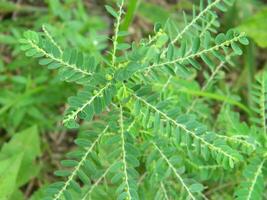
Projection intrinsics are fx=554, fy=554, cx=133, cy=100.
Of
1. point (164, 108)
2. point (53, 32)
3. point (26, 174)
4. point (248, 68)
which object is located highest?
point (248, 68)

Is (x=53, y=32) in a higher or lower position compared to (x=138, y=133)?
higher

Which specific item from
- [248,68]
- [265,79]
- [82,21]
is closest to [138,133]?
[265,79]

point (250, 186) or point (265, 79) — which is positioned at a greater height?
point (265, 79)

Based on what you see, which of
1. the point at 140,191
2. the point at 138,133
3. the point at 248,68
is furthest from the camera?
the point at 248,68

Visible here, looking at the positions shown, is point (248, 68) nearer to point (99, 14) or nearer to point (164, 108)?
point (99, 14)

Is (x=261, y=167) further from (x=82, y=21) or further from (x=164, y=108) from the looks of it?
(x=82, y=21)

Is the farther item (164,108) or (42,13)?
(42,13)

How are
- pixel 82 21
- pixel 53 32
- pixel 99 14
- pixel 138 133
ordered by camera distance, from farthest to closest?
pixel 99 14 → pixel 82 21 → pixel 53 32 → pixel 138 133

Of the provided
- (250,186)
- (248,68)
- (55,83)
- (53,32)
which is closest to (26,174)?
(55,83)

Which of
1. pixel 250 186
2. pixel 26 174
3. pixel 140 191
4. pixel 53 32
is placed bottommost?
pixel 26 174
